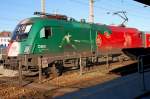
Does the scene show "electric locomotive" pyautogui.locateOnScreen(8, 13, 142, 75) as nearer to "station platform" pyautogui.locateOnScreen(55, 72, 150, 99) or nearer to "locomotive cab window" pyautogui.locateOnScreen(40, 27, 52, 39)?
"locomotive cab window" pyautogui.locateOnScreen(40, 27, 52, 39)

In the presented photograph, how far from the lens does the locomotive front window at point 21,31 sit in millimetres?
18828

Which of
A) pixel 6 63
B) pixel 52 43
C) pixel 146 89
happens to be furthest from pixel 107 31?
pixel 146 89

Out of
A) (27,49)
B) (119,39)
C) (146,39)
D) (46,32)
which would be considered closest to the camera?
(27,49)

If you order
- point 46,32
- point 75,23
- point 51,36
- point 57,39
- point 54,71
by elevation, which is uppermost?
point 75,23

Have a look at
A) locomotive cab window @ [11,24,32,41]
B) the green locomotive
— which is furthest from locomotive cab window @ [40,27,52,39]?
locomotive cab window @ [11,24,32,41]

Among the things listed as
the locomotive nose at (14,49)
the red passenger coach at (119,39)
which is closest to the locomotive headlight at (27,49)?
the locomotive nose at (14,49)

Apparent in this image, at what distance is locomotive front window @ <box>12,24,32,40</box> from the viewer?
18.8 metres

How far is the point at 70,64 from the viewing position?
20.1 metres

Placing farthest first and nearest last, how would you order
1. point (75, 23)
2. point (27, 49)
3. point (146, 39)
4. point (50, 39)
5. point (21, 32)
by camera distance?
point (146, 39) → point (75, 23) → point (21, 32) → point (50, 39) → point (27, 49)

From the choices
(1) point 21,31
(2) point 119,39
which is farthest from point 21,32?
(2) point 119,39

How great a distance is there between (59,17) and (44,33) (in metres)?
2.78

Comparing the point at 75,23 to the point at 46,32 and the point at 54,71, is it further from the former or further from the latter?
the point at 54,71

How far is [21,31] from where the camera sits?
19359 mm

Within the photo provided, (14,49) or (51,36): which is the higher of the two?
(51,36)
